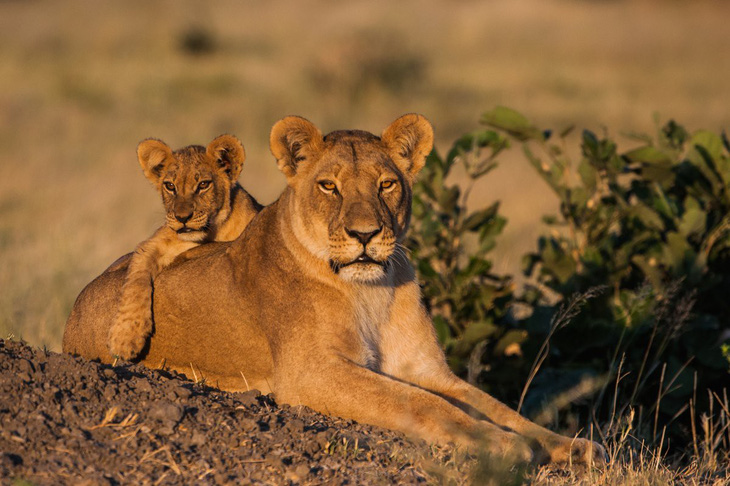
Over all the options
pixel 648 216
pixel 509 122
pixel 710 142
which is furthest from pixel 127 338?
pixel 710 142

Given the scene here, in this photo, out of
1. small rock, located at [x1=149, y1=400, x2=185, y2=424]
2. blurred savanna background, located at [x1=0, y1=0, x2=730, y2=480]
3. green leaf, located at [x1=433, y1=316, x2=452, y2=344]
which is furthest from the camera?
blurred savanna background, located at [x1=0, y1=0, x2=730, y2=480]

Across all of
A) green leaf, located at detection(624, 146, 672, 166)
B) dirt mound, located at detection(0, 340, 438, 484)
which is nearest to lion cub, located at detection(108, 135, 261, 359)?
dirt mound, located at detection(0, 340, 438, 484)

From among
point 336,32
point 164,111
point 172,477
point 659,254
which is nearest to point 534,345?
point 659,254

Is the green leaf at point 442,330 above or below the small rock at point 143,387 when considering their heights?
below

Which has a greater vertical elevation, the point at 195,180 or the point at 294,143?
the point at 294,143

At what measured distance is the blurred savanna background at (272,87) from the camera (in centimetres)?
1347

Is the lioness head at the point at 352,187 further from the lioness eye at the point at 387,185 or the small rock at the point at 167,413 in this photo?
the small rock at the point at 167,413

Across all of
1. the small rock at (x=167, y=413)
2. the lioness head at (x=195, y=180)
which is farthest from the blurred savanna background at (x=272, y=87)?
the small rock at (x=167, y=413)

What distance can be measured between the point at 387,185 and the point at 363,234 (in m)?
0.45

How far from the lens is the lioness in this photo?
4812 millimetres

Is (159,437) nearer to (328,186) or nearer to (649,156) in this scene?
(328,186)

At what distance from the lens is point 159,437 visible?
4.11 m

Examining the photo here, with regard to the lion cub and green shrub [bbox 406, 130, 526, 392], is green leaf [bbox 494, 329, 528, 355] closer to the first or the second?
green shrub [bbox 406, 130, 526, 392]

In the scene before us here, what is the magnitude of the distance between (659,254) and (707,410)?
118cm
